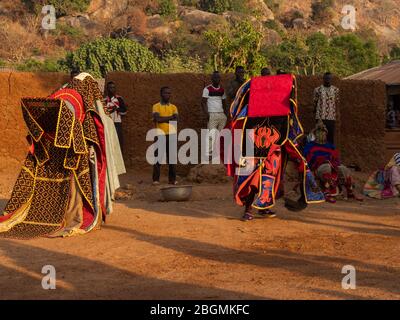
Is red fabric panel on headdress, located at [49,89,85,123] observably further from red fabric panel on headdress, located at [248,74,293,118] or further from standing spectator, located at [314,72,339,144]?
standing spectator, located at [314,72,339,144]

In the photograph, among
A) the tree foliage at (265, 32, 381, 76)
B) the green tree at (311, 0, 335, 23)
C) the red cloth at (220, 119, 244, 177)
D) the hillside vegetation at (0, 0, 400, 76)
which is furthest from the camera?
the green tree at (311, 0, 335, 23)

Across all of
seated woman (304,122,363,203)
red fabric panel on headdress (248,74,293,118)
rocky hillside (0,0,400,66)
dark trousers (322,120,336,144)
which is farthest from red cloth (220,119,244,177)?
rocky hillside (0,0,400,66)

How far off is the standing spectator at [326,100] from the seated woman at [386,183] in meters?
1.35

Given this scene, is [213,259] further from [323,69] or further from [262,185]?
[323,69]

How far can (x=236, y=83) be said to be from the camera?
41.1 feet

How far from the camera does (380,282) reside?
19.3 ft

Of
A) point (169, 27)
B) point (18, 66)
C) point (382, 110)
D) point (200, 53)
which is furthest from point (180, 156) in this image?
point (169, 27)

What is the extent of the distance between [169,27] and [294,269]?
53.0 metres

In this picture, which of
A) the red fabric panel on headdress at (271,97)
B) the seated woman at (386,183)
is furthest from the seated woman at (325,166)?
the red fabric panel on headdress at (271,97)

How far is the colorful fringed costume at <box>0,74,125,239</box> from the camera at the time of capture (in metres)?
8.28

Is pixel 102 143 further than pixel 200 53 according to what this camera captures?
No

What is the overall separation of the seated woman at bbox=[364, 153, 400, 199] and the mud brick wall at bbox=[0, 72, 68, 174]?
6019 millimetres

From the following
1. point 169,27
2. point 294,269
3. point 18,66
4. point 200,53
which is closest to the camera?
point 294,269

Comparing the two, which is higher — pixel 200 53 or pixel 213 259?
pixel 200 53
